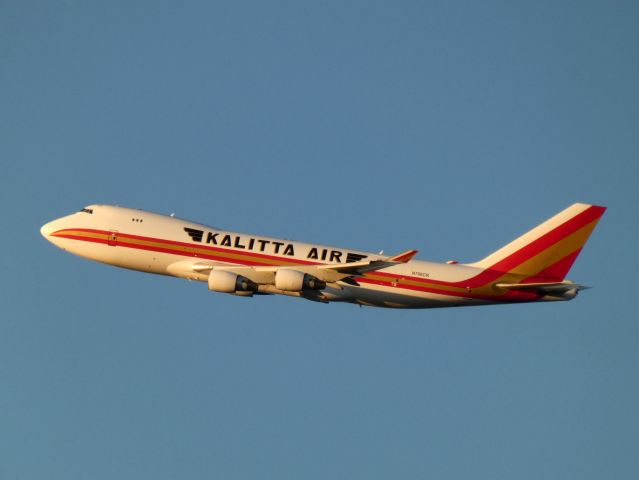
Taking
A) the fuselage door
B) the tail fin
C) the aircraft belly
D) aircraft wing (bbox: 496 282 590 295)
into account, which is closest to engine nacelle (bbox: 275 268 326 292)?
the aircraft belly

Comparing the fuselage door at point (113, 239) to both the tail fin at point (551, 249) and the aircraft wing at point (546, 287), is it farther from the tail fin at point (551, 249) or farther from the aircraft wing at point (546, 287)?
the aircraft wing at point (546, 287)

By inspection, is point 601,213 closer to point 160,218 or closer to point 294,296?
point 294,296

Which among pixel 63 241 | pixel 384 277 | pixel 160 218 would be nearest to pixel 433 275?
pixel 384 277

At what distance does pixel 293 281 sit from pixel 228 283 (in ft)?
14.3

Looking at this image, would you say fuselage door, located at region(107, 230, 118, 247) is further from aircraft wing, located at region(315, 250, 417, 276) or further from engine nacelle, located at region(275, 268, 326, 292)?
aircraft wing, located at region(315, 250, 417, 276)

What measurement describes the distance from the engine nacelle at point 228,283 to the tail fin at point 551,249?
17.3 m

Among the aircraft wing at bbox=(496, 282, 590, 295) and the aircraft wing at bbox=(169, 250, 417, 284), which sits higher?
the aircraft wing at bbox=(496, 282, 590, 295)

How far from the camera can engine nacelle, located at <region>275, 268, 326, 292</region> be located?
2436 inches

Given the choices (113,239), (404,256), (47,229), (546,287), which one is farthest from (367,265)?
(47,229)

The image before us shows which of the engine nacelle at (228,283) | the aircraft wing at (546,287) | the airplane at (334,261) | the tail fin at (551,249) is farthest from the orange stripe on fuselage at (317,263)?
the engine nacelle at (228,283)

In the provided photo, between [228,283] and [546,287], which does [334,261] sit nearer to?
[228,283]

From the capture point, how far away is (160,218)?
68188mm

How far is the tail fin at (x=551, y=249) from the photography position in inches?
2680

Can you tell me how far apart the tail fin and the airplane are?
71 mm
